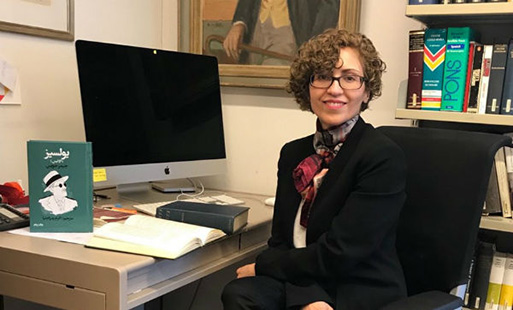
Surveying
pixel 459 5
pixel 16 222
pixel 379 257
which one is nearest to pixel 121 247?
pixel 16 222

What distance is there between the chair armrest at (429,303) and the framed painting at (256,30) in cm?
113

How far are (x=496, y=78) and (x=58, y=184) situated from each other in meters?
1.31

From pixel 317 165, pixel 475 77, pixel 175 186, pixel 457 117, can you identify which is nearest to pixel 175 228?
pixel 317 165

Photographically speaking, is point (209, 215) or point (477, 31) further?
point (477, 31)

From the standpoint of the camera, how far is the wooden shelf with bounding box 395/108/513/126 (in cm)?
162

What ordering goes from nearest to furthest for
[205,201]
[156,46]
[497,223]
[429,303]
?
[429,303]
[497,223]
[205,201]
[156,46]

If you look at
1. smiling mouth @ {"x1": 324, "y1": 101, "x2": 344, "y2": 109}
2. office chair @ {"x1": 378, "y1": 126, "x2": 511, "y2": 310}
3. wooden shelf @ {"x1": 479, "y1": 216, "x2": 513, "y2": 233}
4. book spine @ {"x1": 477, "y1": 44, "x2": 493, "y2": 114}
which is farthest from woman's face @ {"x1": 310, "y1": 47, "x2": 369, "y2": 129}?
wooden shelf @ {"x1": 479, "y1": 216, "x2": 513, "y2": 233}

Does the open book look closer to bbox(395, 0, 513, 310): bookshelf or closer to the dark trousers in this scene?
the dark trousers

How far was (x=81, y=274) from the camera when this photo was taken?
1.21m

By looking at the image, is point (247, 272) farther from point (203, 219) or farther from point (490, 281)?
point (490, 281)

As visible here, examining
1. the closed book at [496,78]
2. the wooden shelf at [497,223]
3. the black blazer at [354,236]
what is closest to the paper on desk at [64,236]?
the black blazer at [354,236]

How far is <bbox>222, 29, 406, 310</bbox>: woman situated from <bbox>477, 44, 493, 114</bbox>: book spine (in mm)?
389

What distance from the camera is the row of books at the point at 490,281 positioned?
171 cm

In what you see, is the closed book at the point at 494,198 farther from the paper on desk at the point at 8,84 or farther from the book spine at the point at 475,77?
the paper on desk at the point at 8,84
